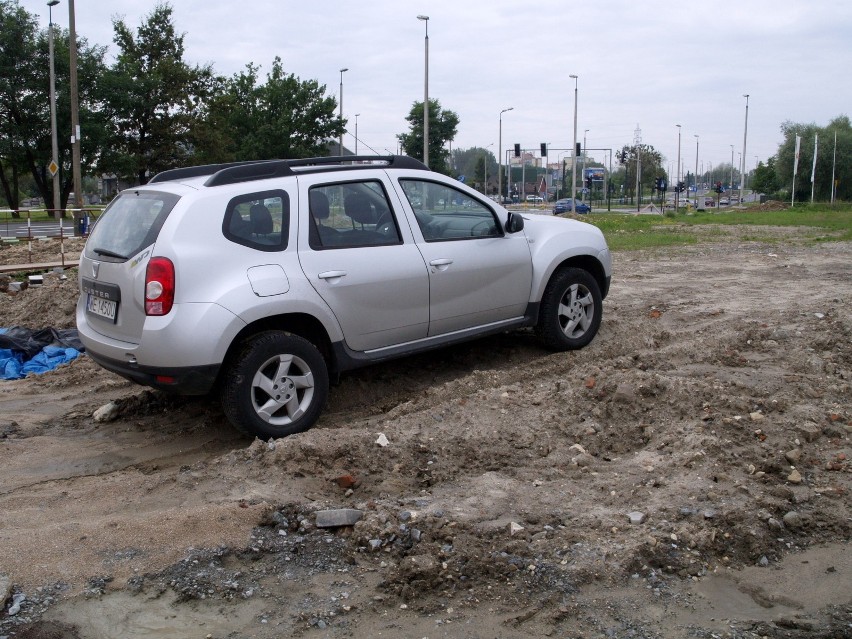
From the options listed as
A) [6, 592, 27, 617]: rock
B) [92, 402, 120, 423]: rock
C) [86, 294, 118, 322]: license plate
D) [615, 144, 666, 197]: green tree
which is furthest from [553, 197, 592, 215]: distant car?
[6, 592, 27, 617]: rock

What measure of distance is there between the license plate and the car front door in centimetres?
222

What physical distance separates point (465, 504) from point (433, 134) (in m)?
45.0

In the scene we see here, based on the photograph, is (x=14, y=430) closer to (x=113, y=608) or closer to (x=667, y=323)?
(x=113, y=608)

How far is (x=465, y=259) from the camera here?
22.0 ft

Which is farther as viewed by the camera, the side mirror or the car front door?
the side mirror

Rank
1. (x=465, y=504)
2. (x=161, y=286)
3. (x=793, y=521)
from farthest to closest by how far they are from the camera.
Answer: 1. (x=161, y=286)
2. (x=465, y=504)
3. (x=793, y=521)

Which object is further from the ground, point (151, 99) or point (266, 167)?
point (151, 99)

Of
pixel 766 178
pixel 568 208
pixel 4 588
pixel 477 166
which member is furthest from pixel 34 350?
pixel 766 178

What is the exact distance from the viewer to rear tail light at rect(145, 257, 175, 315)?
206 inches

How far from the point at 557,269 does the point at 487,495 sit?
3.43 metres

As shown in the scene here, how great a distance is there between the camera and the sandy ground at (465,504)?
11.6 ft

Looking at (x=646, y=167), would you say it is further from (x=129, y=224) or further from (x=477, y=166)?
(x=129, y=224)

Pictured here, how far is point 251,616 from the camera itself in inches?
138

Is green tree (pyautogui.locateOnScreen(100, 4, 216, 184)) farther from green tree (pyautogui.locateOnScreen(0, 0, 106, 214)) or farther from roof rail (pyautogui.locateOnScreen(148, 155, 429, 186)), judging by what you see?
roof rail (pyautogui.locateOnScreen(148, 155, 429, 186))
